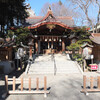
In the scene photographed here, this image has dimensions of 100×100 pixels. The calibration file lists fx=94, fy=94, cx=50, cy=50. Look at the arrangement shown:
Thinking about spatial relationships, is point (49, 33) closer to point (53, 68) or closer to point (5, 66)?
point (53, 68)

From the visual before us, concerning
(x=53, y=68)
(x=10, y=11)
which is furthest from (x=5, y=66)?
(x=10, y=11)

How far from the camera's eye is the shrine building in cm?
1189

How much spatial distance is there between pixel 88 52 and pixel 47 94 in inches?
250

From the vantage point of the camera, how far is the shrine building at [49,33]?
11.9 meters

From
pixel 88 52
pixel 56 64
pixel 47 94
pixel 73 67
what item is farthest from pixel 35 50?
pixel 47 94

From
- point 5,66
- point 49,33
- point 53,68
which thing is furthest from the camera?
point 49,33

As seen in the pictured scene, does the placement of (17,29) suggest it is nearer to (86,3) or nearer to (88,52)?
(88,52)

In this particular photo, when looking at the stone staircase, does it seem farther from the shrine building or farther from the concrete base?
the shrine building

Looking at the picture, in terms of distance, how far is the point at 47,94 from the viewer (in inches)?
179

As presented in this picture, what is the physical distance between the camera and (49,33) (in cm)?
1380

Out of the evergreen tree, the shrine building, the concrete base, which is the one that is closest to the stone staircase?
the concrete base

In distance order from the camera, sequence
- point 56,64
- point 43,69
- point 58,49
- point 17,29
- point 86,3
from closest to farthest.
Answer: point 43,69
point 56,64
point 17,29
point 58,49
point 86,3

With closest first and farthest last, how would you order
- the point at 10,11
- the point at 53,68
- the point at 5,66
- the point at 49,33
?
the point at 53,68 → the point at 5,66 → the point at 10,11 → the point at 49,33

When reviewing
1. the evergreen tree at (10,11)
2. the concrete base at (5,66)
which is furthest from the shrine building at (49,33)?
the concrete base at (5,66)
